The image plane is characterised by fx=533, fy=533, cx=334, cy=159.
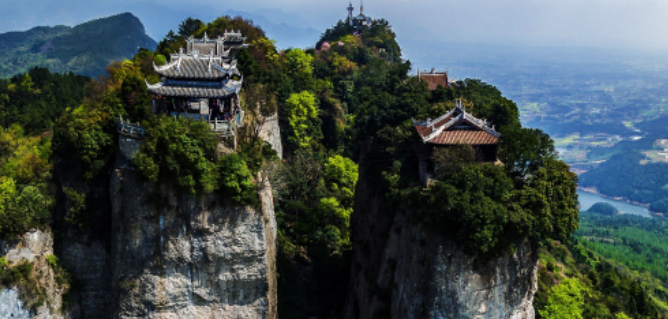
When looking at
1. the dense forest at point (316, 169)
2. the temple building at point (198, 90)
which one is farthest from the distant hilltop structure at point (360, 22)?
the temple building at point (198, 90)

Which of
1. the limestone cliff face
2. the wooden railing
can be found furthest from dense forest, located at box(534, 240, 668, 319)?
the wooden railing

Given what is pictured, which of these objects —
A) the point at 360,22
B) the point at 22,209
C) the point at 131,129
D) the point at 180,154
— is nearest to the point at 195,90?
the point at 131,129

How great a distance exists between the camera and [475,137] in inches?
985

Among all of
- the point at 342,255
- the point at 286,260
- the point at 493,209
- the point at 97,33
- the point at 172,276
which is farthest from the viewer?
the point at 97,33

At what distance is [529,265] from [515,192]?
370cm

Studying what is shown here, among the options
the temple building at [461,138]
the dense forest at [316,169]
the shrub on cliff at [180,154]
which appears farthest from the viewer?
the temple building at [461,138]

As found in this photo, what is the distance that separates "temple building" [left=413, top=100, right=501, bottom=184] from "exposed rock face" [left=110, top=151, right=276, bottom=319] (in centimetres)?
846

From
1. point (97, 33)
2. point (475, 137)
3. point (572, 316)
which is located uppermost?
point (97, 33)

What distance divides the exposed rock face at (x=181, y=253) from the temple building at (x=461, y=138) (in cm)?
846

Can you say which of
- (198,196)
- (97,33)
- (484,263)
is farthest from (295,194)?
(97,33)

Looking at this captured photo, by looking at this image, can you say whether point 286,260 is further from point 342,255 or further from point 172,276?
point 172,276

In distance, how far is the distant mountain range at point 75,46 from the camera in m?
125

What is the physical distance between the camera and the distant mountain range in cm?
12544

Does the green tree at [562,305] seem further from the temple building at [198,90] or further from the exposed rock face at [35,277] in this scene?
the exposed rock face at [35,277]
